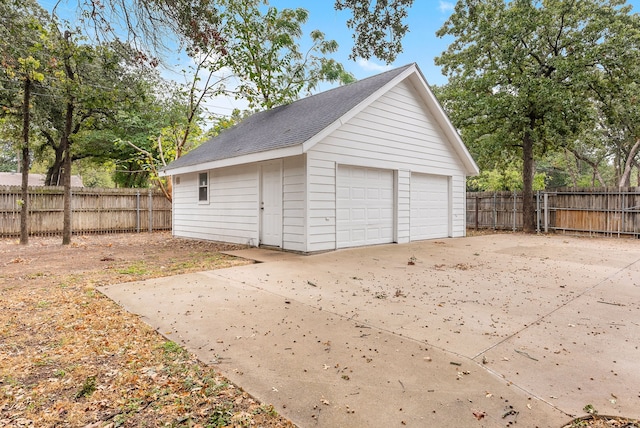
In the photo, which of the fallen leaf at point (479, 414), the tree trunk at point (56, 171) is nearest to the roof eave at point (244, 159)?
the fallen leaf at point (479, 414)

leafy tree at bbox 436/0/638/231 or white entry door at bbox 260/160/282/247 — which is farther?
leafy tree at bbox 436/0/638/231

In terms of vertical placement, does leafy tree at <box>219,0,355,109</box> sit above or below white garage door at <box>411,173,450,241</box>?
above

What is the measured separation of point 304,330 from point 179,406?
1.42 m

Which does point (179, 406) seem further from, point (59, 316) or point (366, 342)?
point (59, 316)

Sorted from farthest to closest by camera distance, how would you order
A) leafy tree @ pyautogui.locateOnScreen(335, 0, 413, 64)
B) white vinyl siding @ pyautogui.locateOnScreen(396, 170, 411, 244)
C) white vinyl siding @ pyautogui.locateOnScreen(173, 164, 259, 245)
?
white vinyl siding @ pyautogui.locateOnScreen(396, 170, 411, 244)
white vinyl siding @ pyautogui.locateOnScreen(173, 164, 259, 245)
leafy tree @ pyautogui.locateOnScreen(335, 0, 413, 64)

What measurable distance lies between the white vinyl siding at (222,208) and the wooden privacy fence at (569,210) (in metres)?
11.3

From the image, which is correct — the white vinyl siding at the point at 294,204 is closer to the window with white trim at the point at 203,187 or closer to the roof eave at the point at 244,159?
the roof eave at the point at 244,159

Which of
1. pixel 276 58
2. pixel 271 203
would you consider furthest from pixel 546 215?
pixel 276 58

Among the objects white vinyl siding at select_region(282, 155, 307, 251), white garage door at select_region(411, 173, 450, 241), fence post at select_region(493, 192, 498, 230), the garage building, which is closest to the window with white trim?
the garage building

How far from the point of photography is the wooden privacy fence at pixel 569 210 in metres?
12.3

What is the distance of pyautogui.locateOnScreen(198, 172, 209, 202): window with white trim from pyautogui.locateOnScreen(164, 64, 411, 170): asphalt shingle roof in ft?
1.71

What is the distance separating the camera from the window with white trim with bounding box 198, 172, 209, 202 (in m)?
11.1

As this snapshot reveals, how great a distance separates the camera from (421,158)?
1055cm

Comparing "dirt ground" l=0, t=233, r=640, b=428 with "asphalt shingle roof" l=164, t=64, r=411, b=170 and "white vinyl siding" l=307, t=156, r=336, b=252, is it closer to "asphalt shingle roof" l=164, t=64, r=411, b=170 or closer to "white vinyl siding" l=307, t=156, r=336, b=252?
"white vinyl siding" l=307, t=156, r=336, b=252
